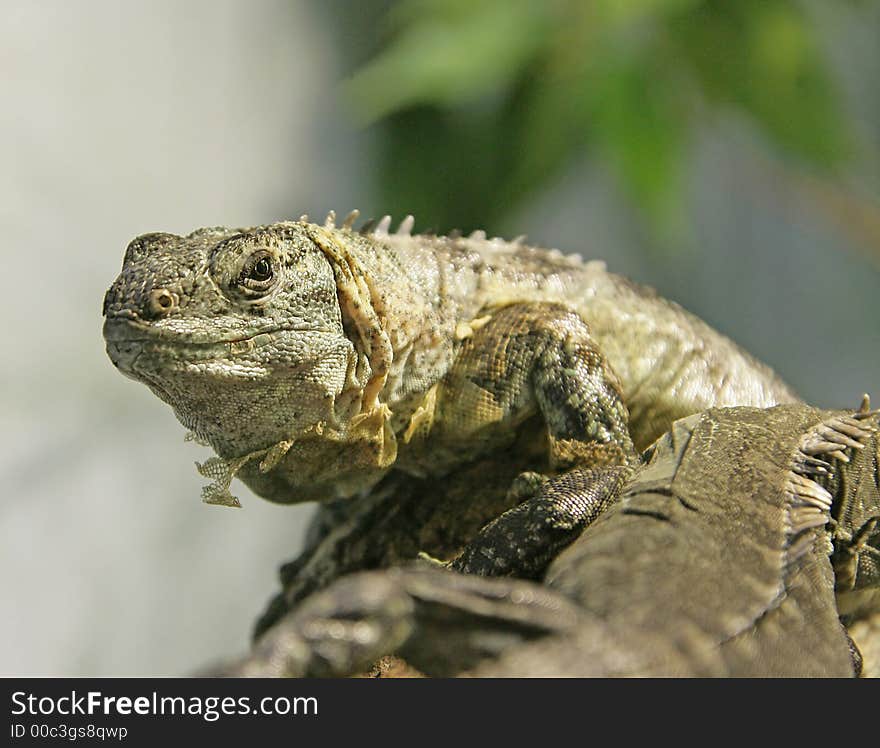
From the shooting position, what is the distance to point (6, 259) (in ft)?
14.8

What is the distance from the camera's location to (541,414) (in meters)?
2.32

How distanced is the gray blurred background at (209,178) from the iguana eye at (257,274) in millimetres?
2633

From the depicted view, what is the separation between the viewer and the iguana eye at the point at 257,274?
1.99 meters

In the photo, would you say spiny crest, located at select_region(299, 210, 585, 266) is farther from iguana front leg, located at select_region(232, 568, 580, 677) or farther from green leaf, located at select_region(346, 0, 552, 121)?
green leaf, located at select_region(346, 0, 552, 121)

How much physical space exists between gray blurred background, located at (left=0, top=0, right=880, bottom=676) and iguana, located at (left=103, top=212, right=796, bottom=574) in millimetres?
2202

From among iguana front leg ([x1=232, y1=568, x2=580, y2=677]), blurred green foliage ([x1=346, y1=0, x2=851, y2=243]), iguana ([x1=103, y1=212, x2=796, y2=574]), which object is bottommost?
iguana front leg ([x1=232, y1=568, x2=580, y2=677])

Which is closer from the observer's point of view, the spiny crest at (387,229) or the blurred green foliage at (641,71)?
the spiny crest at (387,229)

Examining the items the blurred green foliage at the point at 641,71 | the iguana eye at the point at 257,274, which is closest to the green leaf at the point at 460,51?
the blurred green foliage at the point at 641,71

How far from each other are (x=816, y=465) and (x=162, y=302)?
1285 mm

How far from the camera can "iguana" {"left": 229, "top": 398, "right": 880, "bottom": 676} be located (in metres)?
1.22

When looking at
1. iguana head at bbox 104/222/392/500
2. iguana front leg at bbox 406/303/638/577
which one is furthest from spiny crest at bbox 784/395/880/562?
iguana head at bbox 104/222/392/500

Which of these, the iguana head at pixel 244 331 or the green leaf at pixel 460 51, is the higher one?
the green leaf at pixel 460 51

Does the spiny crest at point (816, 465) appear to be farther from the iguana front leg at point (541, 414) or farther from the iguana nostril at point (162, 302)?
the iguana nostril at point (162, 302)
